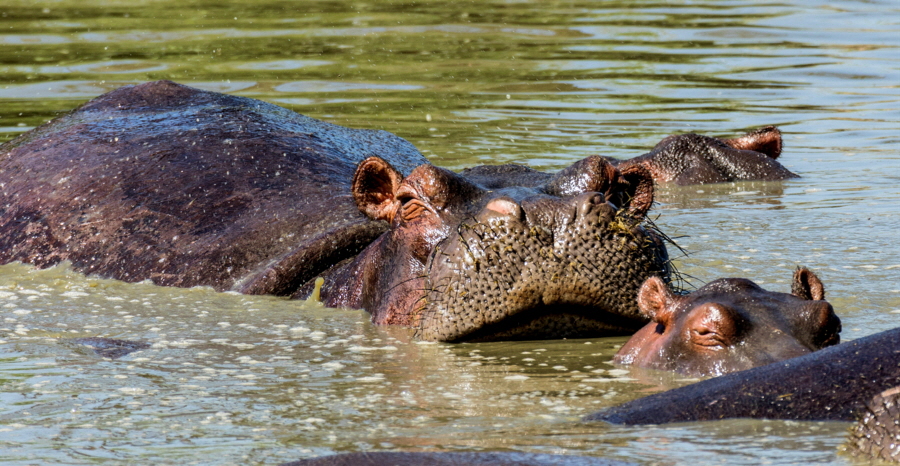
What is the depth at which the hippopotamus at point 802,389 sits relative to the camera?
3.42 m

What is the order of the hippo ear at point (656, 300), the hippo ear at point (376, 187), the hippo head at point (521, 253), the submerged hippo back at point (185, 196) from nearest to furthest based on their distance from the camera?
the hippo ear at point (656, 300) < the hippo head at point (521, 253) < the hippo ear at point (376, 187) < the submerged hippo back at point (185, 196)

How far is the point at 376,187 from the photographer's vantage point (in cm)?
582

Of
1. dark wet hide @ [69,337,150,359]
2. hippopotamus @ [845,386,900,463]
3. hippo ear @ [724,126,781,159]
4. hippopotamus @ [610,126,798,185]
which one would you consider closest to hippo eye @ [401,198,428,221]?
dark wet hide @ [69,337,150,359]

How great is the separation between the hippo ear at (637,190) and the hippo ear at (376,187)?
Answer: 950 millimetres

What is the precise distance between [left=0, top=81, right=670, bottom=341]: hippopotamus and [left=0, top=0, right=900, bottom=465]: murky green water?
0.58 feet

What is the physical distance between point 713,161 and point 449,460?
284 inches

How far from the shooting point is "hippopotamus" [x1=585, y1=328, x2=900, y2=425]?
3.42 metres

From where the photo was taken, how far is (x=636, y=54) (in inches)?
635

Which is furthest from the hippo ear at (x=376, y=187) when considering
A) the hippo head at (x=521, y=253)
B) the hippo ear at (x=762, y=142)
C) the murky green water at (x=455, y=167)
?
the hippo ear at (x=762, y=142)

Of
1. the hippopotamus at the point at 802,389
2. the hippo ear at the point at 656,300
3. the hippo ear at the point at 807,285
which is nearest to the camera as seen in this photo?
the hippopotamus at the point at 802,389

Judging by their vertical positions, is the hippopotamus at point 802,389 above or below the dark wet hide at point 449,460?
above

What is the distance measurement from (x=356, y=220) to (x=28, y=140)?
2.52 m

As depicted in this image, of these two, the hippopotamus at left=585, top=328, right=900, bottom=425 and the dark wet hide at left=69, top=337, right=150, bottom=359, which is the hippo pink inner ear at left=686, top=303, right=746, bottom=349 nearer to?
the hippopotamus at left=585, top=328, right=900, bottom=425

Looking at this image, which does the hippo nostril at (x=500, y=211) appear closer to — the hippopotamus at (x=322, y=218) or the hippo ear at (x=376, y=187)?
the hippopotamus at (x=322, y=218)
